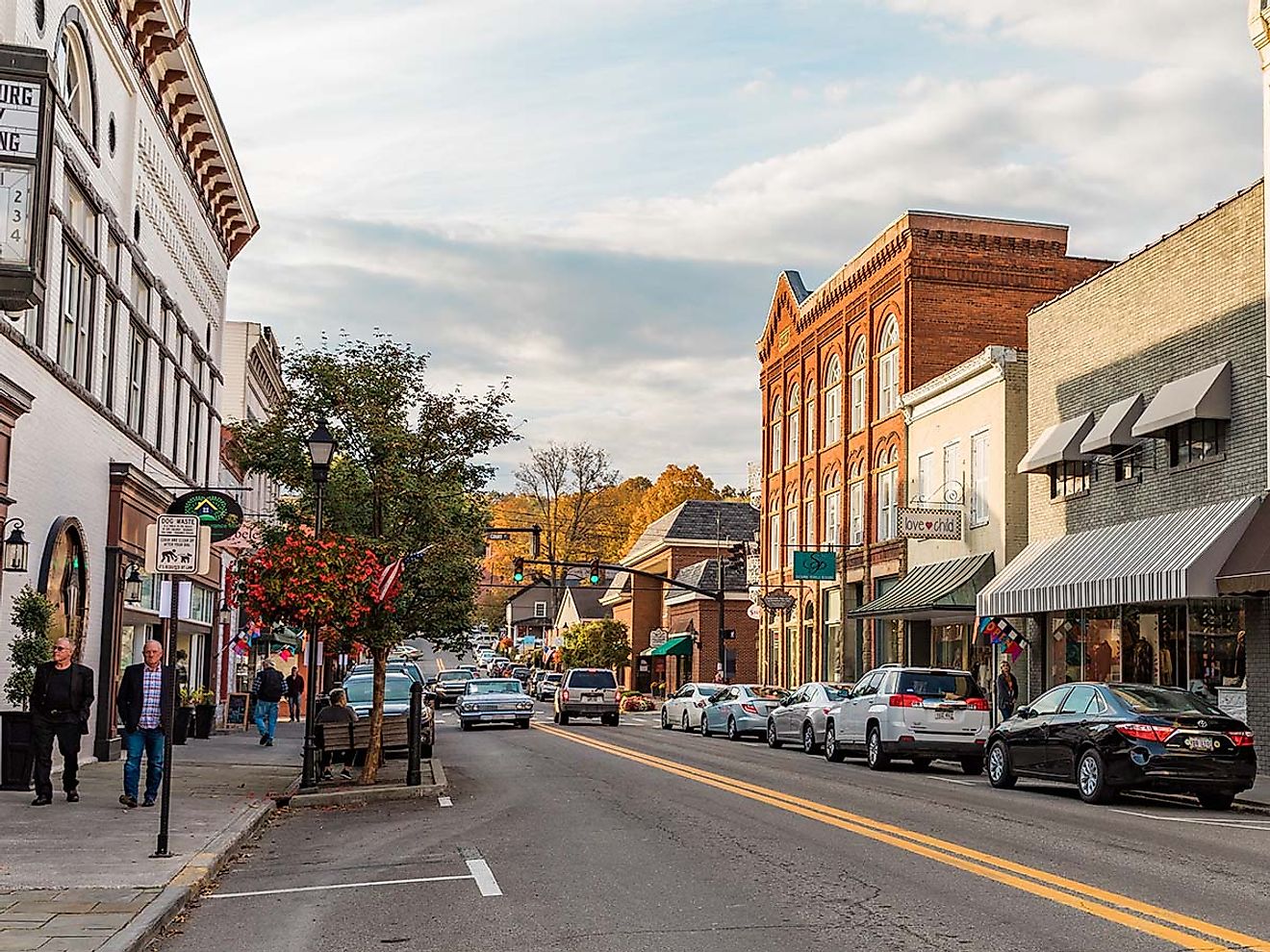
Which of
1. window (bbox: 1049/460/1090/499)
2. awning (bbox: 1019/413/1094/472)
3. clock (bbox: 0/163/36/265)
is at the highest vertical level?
awning (bbox: 1019/413/1094/472)

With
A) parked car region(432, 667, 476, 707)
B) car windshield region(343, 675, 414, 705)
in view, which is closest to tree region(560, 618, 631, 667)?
parked car region(432, 667, 476, 707)

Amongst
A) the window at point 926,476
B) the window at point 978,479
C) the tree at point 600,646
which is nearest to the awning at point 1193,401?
the window at point 978,479

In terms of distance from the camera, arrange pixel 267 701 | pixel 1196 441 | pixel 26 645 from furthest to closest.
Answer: pixel 267 701 → pixel 1196 441 → pixel 26 645

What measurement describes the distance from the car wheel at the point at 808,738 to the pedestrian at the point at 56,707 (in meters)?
17.1

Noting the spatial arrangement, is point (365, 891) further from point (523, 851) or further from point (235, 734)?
point (235, 734)

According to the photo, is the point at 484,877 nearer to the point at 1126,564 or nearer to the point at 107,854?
the point at 107,854

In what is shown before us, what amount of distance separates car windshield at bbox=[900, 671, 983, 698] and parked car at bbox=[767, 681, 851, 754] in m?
3.57

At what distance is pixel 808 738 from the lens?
102ft

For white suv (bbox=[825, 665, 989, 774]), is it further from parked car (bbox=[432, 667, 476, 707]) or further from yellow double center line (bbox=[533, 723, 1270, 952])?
parked car (bbox=[432, 667, 476, 707])

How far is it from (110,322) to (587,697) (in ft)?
81.9

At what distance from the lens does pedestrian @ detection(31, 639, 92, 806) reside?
55.9ft

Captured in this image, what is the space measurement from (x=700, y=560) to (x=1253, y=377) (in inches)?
2110

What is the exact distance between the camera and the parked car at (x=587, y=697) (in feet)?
154

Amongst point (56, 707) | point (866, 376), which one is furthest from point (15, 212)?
point (866, 376)
